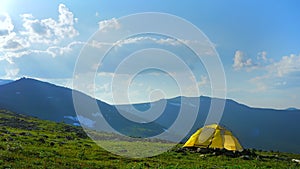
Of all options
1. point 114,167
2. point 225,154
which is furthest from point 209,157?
point 114,167

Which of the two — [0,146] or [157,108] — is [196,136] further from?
[0,146]

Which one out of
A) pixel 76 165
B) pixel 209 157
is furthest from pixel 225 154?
pixel 76 165

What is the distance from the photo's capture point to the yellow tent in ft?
151

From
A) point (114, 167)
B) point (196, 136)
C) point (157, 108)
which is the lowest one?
point (114, 167)

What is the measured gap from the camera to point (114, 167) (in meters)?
27.3

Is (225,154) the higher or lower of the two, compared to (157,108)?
lower

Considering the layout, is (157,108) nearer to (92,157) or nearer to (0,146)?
(92,157)

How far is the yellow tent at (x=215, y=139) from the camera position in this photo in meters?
46.1

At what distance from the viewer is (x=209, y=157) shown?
40594 mm

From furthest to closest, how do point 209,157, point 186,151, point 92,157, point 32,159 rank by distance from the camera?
1. point 186,151
2. point 209,157
3. point 92,157
4. point 32,159

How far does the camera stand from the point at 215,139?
46875 mm

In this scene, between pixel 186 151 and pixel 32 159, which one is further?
pixel 186 151

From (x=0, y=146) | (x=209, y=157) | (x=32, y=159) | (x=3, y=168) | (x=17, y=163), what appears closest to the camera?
(x=3, y=168)

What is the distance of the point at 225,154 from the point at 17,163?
26.7 metres
